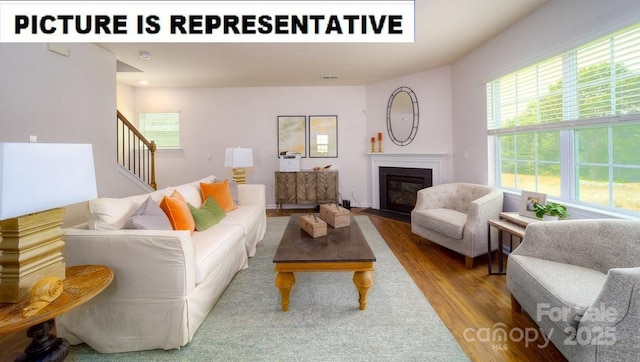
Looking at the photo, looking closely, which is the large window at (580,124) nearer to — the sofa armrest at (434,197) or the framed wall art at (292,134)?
the sofa armrest at (434,197)

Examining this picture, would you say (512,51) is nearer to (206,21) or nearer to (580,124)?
(580,124)

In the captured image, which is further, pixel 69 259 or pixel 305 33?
pixel 305 33

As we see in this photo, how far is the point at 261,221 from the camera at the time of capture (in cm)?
351

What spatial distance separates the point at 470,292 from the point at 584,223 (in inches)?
36.6

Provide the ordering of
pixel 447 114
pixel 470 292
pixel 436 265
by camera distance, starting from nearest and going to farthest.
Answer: pixel 470 292, pixel 436 265, pixel 447 114

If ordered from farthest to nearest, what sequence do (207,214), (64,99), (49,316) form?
(64,99), (207,214), (49,316)

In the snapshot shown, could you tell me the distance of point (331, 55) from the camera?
375cm

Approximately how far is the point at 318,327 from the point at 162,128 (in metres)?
5.39

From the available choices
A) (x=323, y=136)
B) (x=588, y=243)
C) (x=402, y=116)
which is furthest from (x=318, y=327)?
(x=323, y=136)

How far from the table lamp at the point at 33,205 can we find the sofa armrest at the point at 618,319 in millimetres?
2418

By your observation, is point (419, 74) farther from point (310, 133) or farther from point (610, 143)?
point (610, 143)

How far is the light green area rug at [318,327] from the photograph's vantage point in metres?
1.53

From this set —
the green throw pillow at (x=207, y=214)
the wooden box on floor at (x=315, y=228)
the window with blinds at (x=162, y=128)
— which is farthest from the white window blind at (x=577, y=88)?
the window with blinds at (x=162, y=128)

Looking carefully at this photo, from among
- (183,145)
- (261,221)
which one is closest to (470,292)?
(261,221)
